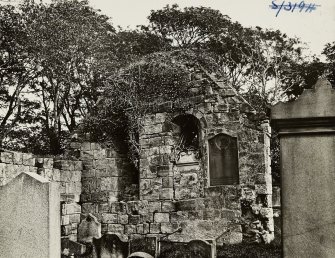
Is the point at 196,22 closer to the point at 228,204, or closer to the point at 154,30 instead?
the point at 154,30

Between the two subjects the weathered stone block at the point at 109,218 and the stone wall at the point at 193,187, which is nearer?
the stone wall at the point at 193,187

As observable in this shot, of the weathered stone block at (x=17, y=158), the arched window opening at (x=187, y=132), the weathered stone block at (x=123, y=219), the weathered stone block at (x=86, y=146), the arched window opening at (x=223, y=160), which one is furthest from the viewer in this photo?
the weathered stone block at (x=86, y=146)

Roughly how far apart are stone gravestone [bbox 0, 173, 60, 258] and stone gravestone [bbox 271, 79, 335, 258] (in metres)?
2.50

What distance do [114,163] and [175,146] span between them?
185 centimetres

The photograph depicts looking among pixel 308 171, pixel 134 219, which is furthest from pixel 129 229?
pixel 308 171

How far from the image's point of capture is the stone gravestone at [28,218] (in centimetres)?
480

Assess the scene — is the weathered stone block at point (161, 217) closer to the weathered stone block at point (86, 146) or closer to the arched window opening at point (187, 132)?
the arched window opening at point (187, 132)

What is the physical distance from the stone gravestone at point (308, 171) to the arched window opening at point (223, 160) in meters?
7.94

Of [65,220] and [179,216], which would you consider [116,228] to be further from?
[179,216]

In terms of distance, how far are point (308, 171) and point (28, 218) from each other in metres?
2.91

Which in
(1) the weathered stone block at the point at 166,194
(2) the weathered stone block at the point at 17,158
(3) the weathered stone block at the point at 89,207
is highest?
(2) the weathered stone block at the point at 17,158

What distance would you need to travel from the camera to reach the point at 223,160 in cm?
1168

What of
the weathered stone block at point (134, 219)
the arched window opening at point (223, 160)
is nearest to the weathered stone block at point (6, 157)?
the weathered stone block at point (134, 219)

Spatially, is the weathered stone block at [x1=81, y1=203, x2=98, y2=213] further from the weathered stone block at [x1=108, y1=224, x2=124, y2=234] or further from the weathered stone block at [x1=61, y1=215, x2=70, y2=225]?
the weathered stone block at [x1=61, y1=215, x2=70, y2=225]
